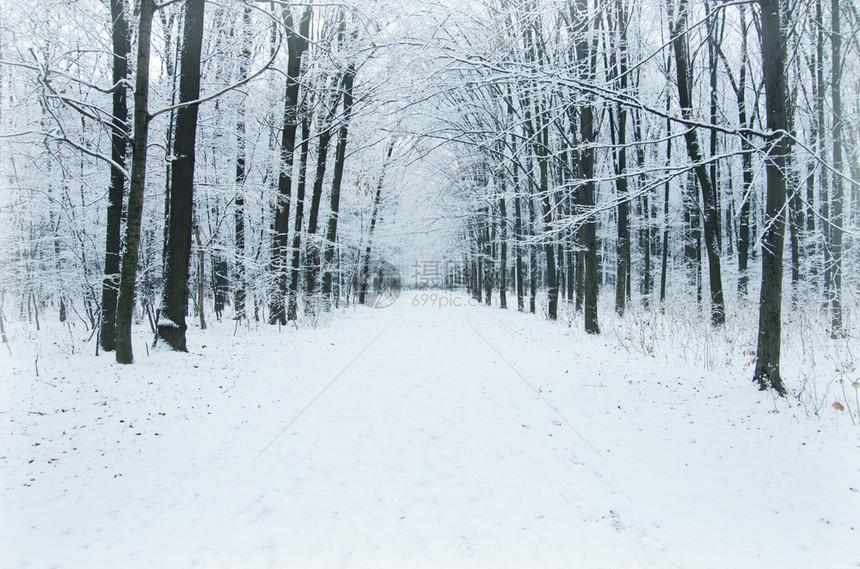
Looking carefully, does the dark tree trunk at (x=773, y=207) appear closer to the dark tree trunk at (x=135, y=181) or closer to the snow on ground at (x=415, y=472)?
the snow on ground at (x=415, y=472)

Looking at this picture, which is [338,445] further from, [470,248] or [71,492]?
[470,248]

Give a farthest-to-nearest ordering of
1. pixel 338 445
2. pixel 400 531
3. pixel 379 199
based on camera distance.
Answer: pixel 379 199 < pixel 338 445 < pixel 400 531

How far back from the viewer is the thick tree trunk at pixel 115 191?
9148mm

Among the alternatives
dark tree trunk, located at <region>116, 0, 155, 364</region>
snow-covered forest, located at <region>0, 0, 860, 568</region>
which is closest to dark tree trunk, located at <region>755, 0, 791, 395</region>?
snow-covered forest, located at <region>0, 0, 860, 568</region>

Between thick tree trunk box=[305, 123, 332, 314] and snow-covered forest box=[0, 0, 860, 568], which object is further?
thick tree trunk box=[305, 123, 332, 314]

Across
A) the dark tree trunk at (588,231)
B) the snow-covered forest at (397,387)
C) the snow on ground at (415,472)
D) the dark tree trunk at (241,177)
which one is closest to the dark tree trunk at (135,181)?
the snow-covered forest at (397,387)

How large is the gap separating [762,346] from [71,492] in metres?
8.31

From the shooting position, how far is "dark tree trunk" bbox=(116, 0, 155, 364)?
7.29 metres

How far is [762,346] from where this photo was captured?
605 centimetres

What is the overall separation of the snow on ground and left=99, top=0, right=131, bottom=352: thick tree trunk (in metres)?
1.60

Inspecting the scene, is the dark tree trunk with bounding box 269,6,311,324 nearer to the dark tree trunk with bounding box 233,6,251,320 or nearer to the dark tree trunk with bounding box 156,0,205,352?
the dark tree trunk with bounding box 233,6,251,320

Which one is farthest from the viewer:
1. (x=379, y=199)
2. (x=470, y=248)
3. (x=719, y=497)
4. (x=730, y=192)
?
(x=470, y=248)

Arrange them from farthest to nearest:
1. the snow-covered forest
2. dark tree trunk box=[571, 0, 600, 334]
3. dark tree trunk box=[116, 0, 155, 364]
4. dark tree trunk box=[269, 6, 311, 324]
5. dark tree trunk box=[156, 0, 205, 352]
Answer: dark tree trunk box=[269, 6, 311, 324] → dark tree trunk box=[571, 0, 600, 334] → dark tree trunk box=[156, 0, 205, 352] → dark tree trunk box=[116, 0, 155, 364] → the snow-covered forest

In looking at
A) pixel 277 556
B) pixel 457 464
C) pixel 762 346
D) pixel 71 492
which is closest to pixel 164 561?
pixel 277 556
